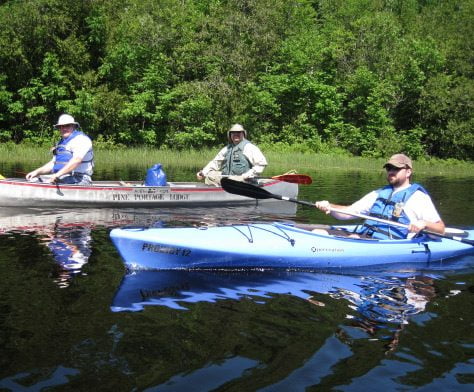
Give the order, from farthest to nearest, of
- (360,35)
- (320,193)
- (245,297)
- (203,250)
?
(360,35) → (320,193) → (203,250) → (245,297)

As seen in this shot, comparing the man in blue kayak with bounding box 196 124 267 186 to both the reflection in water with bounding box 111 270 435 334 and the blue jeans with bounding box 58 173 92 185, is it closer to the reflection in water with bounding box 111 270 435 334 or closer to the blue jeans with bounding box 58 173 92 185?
the blue jeans with bounding box 58 173 92 185

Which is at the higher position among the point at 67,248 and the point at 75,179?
the point at 75,179

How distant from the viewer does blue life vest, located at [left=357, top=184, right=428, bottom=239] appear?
689 centimetres

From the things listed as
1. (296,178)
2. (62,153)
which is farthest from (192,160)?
(62,153)

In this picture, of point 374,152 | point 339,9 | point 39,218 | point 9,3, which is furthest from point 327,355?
point 339,9

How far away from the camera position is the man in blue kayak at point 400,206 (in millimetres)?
6738

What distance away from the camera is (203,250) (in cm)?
648

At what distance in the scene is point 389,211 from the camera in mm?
7016

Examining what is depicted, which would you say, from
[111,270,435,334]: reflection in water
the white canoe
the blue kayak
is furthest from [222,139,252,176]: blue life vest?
[111,270,435,334]: reflection in water

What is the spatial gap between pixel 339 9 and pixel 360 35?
711cm

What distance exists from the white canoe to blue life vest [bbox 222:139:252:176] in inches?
17.6

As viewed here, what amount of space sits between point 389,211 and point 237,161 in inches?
197

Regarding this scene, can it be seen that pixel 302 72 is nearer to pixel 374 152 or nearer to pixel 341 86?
pixel 341 86

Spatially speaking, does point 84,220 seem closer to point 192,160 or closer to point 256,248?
point 256,248
